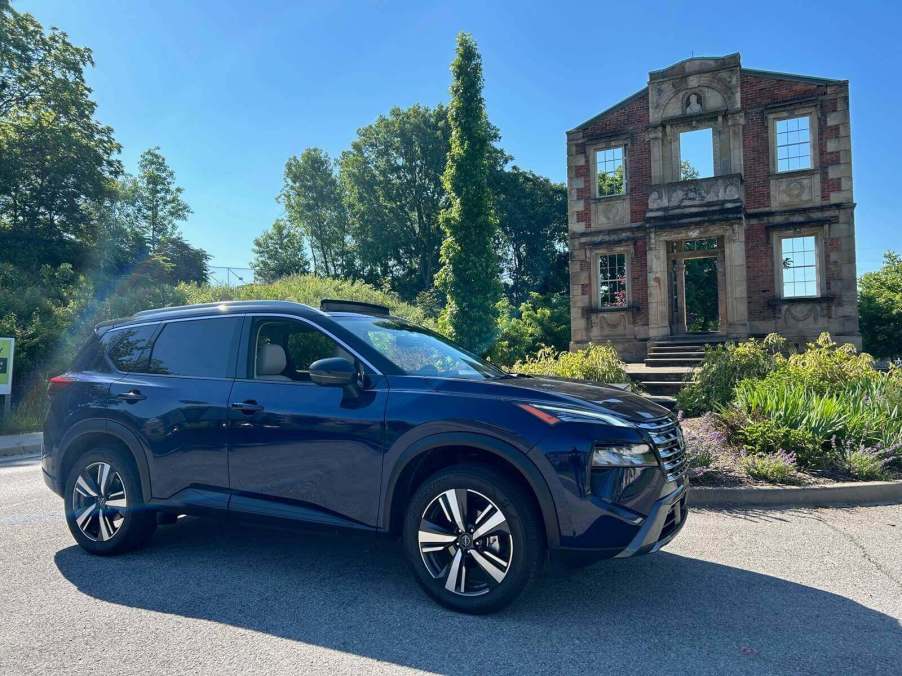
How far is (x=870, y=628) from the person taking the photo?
336cm

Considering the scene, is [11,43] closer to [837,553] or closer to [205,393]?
[205,393]

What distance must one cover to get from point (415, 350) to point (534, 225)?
4504 cm

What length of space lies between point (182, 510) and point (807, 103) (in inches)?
735

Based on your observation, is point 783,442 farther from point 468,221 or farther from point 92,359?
point 468,221

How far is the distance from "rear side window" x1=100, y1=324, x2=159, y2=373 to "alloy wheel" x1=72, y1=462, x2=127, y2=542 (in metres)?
0.76

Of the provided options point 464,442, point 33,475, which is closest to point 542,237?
point 33,475

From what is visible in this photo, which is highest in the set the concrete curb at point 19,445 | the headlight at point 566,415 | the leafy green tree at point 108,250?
the leafy green tree at point 108,250

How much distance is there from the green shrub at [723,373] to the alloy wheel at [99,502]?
323 inches

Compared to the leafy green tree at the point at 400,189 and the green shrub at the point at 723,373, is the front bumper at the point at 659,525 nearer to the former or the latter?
the green shrub at the point at 723,373

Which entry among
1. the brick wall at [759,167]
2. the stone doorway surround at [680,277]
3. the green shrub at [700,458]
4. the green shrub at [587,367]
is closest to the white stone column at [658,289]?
the stone doorway surround at [680,277]

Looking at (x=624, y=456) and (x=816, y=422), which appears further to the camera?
(x=816, y=422)

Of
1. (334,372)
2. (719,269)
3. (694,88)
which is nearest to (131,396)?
(334,372)

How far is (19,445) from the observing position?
11.0m

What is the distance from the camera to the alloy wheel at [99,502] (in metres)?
4.58
